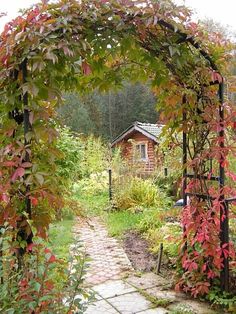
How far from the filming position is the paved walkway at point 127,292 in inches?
109

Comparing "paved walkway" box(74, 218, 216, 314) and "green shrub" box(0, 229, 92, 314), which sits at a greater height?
"green shrub" box(0, 229, 92, 314)

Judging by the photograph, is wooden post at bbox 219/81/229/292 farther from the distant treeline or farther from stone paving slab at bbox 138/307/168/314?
the distant treeline

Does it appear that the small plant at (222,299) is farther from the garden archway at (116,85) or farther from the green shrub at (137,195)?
the green shrub at (137,195)

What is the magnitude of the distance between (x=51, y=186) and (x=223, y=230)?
1.51m

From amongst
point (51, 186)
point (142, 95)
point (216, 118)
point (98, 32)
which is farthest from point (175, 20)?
point (142, 95)

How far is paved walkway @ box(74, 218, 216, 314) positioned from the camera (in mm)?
2762

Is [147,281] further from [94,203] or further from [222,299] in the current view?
[94,203]

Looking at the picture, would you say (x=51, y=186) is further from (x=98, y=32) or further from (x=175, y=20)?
(x=175, y=20)

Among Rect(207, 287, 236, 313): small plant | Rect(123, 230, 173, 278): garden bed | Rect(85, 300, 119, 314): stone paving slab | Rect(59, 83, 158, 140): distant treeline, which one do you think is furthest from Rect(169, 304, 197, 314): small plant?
Rect(59, 83, 158, 140): distant treeline

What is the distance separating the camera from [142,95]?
22203mm

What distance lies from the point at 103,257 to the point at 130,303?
1440 millimetres

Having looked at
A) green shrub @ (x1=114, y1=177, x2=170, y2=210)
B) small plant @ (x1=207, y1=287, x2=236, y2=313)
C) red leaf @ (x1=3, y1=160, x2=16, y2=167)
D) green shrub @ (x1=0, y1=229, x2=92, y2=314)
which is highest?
red leaf @ (x1=3, y1=160, x2=16, y2=167)

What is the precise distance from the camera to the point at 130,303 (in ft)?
9.47

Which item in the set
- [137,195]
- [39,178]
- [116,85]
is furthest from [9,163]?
[137,195]
